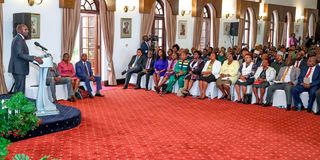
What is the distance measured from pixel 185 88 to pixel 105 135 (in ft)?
14.5

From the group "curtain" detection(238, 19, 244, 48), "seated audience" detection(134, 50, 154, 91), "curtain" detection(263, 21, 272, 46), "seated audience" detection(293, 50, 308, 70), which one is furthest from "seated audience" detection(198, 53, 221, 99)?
"curtain" detection(263, 21, 272, 46)

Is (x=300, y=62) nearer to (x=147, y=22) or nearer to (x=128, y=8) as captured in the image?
(x=147, y=22)

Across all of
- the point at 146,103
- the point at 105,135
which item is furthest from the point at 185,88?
the point at 105,135

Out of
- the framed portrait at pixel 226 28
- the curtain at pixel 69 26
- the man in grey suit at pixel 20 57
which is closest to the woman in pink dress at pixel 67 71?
the curtain at pixel 69 26

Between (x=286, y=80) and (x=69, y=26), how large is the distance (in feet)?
18.2

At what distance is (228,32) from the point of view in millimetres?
16703

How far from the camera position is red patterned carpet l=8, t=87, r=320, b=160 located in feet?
18.0

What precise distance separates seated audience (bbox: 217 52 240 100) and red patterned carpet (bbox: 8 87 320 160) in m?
0.64

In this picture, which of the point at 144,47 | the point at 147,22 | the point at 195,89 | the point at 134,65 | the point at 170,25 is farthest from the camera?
the point at 170,25

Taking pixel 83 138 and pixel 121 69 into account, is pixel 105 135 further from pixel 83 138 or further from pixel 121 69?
pixel 121 69

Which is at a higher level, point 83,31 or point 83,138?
point 83,31

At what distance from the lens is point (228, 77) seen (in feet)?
32.6

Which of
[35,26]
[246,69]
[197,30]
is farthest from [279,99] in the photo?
[197,30]

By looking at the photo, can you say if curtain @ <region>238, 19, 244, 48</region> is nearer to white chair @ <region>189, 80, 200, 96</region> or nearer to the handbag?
white chair @ <region>189, 80, 200, 96</region>
